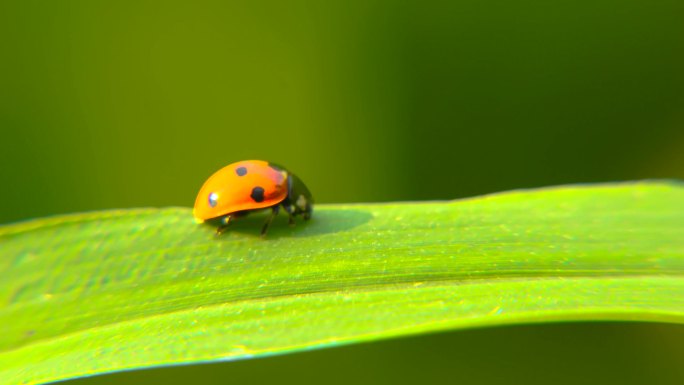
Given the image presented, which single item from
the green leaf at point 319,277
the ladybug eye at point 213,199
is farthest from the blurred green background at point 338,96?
the ladybug eye at point 213,199

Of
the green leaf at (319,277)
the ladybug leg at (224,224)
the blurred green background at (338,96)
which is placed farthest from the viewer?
the blurred green background at (338,96)

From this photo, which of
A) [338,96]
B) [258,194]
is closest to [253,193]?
[258,194]

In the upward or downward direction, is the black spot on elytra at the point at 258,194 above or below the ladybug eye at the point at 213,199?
below

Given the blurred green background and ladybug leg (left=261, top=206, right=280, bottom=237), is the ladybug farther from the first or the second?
the blurred green background

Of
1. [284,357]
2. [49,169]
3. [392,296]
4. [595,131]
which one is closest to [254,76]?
[49,169]

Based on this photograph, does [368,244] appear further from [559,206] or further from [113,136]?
[113,136]

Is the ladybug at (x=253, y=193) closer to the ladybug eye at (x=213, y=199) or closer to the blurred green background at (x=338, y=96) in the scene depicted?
the ladybug eye at (x=213, y=199)
